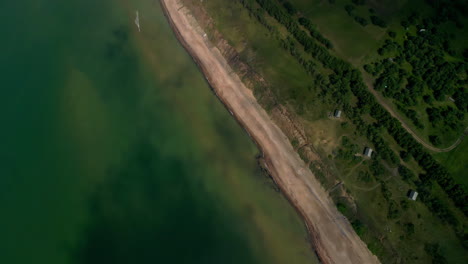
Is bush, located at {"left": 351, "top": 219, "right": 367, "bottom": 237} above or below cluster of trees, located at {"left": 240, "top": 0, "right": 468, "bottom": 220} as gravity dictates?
below

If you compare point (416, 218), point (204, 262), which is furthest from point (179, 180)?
point (416, 218)

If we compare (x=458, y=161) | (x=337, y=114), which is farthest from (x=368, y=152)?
(x=458, y=161)

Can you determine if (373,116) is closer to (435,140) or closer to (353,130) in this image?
(353,130)

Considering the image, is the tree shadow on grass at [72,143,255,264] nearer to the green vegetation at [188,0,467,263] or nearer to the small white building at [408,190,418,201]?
the green vegetation at [188,0,467,263]

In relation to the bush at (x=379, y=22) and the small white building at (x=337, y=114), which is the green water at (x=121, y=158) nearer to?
the small white building at (x=337, y=114)

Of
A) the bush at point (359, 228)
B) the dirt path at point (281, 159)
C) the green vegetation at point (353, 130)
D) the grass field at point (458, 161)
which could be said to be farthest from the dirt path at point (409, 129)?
the dirt path at point (281, 159)

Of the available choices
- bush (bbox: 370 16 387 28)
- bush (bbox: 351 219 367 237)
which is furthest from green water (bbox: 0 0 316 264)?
bush (bbox: 370 16 387 28)

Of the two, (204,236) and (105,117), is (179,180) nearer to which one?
(204,236)
